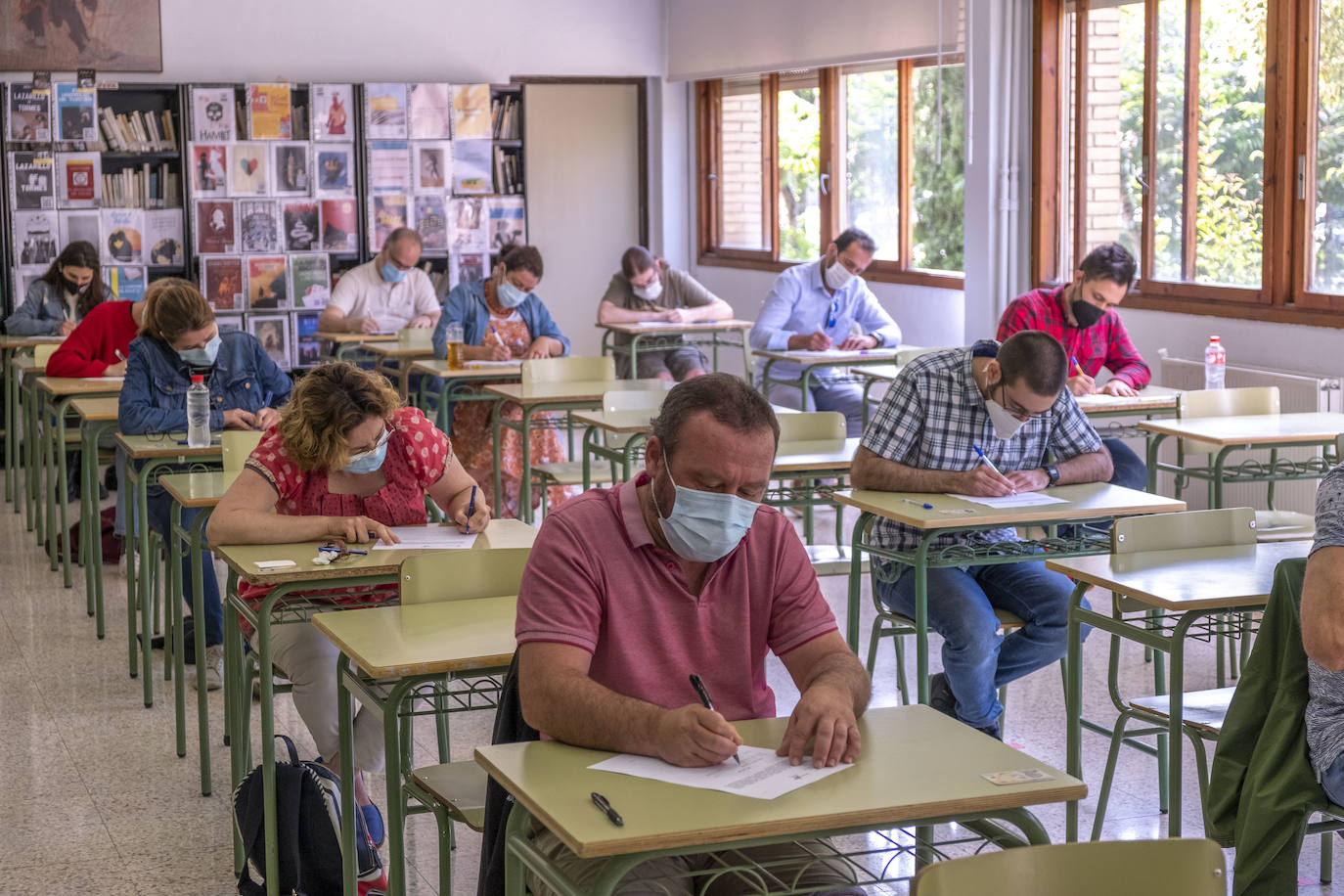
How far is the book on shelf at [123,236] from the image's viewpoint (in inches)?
391

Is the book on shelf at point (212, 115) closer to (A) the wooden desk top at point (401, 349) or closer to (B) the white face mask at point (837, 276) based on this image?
(A) the wooden desk top at point (401, 349)

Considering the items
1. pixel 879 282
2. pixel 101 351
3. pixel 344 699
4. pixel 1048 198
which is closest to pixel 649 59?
pixel 879 282

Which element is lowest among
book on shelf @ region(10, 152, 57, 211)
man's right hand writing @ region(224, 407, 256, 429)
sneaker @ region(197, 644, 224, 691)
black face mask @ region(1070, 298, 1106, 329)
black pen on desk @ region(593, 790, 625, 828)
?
sneaker @ region(197, 644, 224, 691)

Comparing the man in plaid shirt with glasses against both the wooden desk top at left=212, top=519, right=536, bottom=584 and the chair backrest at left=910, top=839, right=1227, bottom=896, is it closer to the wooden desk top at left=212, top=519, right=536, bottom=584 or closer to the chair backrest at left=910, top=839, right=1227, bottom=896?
the wooden desk top at left=212, top=519, right=536, bottom=584

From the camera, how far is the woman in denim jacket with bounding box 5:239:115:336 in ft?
28.0

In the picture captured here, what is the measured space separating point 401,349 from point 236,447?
3.52 m

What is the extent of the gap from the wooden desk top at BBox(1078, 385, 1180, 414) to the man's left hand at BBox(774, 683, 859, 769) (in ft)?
11.8

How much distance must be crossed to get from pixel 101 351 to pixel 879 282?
4780 mm

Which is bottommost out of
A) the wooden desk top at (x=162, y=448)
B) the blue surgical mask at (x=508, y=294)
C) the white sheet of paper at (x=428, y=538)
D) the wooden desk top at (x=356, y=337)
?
the white sheet of paper at (x=428, y=538)

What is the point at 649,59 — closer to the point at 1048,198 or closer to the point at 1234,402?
the point at 1048,198

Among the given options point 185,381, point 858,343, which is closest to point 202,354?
point 185,381

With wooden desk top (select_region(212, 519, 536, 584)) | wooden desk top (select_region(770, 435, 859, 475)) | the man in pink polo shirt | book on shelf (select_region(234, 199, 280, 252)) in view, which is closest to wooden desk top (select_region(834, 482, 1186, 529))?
wooden desk top (select_region(770, 435, 859, 475))

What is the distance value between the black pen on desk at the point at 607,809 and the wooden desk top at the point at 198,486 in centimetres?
227

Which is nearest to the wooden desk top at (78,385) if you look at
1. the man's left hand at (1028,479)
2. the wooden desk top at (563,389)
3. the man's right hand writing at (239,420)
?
the man's right hand writing at (239,420)
